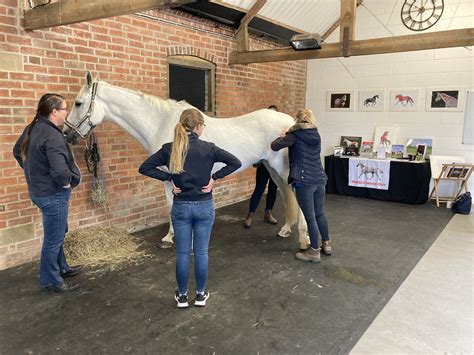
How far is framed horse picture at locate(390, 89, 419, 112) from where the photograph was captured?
6.64 meters

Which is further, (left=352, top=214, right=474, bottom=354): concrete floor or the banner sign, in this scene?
the banner sign

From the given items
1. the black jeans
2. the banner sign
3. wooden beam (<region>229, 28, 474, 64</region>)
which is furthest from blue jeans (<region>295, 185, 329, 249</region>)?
the banner sign

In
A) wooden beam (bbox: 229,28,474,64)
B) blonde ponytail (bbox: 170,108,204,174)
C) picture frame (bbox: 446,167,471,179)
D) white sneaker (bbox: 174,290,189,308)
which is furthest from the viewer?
picture frame (bbox: 446,167,471,179)

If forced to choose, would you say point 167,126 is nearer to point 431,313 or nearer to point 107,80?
point 107,80

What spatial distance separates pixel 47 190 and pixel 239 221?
278 cm

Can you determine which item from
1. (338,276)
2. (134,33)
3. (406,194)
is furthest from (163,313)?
(406,194)

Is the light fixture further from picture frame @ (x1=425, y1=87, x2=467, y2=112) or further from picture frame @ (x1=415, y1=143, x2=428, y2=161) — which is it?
picture frame @ (x1=415, y1=143, x2=428, y2=161)

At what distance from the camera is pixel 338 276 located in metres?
3.30

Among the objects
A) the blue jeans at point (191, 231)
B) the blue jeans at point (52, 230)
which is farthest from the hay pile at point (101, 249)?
the blue jeans at point (191, 231)

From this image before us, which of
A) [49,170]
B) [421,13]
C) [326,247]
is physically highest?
[421,13]

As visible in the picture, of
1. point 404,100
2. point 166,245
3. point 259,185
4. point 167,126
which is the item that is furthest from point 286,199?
point 404,100

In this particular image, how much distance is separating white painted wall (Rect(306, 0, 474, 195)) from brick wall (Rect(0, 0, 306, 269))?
7.45 feet

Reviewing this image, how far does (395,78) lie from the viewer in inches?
268

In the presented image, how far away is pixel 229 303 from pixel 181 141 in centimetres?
132
